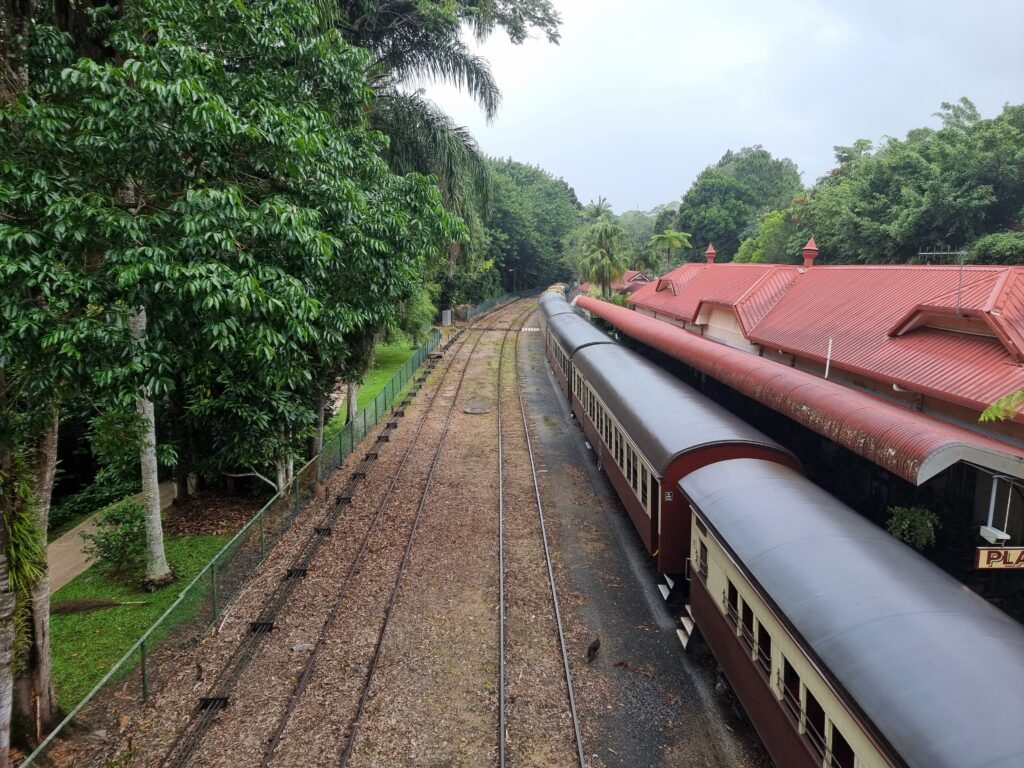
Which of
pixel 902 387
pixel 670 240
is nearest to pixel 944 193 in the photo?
pixel 902 387

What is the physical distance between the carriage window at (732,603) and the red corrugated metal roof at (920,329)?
16.5 ft

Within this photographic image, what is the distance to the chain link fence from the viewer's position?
748cm

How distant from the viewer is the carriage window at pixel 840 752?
5.58 m

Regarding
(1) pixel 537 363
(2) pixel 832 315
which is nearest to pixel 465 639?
(2) pixel 832 315

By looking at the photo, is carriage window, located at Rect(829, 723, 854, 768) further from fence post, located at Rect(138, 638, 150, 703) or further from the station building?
fence post, located at Rect(138, 638, 150, 703)

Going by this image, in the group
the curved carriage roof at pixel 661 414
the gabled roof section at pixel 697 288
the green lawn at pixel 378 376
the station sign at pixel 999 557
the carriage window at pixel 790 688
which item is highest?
the gabled roof section at pixel 697 288

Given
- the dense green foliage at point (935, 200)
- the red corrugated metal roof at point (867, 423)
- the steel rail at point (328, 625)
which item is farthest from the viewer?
the dense green foliage at point (935, 200)

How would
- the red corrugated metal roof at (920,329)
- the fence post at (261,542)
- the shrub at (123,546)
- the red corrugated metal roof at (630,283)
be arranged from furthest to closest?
1. the red corrugated metal roof at (630,283)
2. the fence post at (261,542)
3. the shrub at (123,546)
4. the red corrugated metal roof at (920,329)

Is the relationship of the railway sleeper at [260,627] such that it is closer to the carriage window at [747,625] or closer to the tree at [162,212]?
the tree at [162,212]

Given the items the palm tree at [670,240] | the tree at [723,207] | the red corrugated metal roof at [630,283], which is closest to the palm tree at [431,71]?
the red corrugated metal roof at [630,283]

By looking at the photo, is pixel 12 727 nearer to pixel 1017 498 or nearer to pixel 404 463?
pixel 404 463

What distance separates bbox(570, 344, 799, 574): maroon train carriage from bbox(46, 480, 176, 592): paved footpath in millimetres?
11107

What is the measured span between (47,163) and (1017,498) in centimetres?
1365

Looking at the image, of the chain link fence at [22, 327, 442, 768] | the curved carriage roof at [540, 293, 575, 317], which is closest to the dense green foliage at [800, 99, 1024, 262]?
the curved carriage roof at [540, 293, 575, 317]
